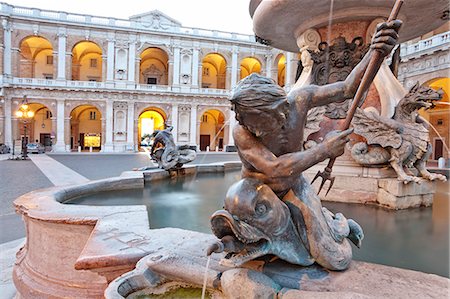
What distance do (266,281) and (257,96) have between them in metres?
0.89

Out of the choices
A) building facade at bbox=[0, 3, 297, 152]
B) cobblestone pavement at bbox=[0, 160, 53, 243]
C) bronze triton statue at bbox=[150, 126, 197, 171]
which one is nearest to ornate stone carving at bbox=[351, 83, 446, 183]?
bronze triton statue at bbox=[150, 126, 197, 171]

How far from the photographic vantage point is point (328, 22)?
497 centimetres

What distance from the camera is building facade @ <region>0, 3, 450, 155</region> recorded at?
89.4ft

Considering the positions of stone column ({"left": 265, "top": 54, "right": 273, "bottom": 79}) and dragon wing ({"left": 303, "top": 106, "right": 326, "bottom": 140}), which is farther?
stone column ({"left": 265, "top": 54, "right": 273, "bottom": 79})

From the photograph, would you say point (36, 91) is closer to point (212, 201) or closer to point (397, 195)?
point (212, 201)

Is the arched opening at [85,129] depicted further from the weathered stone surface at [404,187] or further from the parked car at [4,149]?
the weathered stone surface at [404,187]

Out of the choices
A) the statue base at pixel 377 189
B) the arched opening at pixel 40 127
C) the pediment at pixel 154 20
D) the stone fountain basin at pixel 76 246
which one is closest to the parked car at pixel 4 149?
the arched opening at pixel 40 127

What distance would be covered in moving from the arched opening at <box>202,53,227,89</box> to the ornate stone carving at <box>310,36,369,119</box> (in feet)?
107

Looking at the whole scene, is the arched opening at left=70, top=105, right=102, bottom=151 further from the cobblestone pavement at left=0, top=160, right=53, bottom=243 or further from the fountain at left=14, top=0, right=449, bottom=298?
the fountain at left=14, top=0, right=449, bottom=298

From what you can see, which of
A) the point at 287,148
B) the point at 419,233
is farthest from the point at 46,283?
the point at 419,233

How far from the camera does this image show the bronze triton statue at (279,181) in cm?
151

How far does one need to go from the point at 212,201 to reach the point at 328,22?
11.1 feet

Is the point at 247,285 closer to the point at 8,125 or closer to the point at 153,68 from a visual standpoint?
the point at 8,125

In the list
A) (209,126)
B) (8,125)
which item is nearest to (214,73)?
(209,126)
